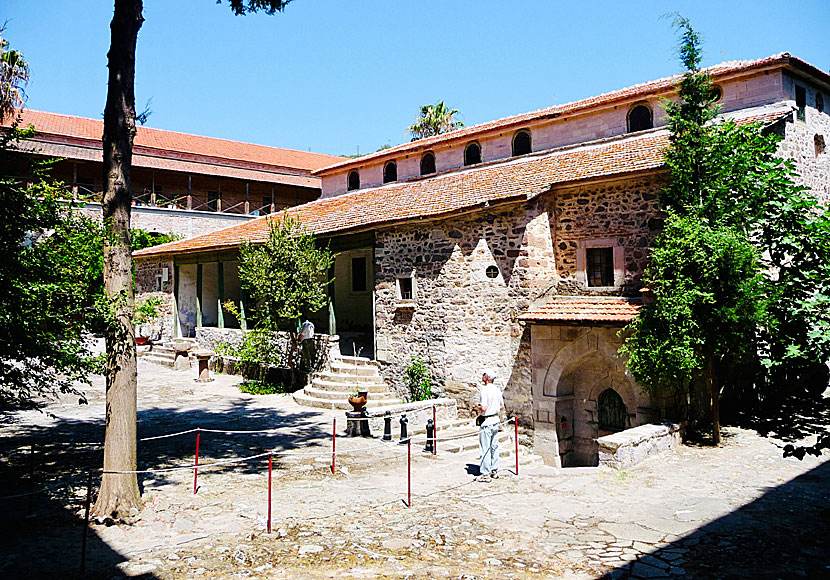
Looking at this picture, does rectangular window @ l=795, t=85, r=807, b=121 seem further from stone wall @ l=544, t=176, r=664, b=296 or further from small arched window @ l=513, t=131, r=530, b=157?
small arched window @ l=513, t=131, r=530, b=157

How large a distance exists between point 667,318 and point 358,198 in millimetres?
13495

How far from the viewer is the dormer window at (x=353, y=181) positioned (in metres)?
23.5

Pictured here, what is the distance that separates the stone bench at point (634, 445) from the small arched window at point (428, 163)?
42.1ft

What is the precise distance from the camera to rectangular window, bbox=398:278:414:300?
15034 mm

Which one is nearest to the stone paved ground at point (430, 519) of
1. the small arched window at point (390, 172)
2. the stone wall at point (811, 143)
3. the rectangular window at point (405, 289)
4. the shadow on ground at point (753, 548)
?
the shadow on ground at point (753, 548)

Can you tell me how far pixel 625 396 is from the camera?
39.1 feet

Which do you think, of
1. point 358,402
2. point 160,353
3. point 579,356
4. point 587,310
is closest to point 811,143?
point 587,310

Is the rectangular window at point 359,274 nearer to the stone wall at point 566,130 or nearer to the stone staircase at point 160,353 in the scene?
the stone wall at point 566,130

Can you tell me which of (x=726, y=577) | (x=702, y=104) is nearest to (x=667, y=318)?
(x=702, y=104)

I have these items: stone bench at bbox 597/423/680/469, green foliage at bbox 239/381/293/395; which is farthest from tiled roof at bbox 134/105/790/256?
stone bench at bbox 597/423/680/469

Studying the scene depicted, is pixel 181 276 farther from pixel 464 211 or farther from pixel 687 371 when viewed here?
pixel 687 371

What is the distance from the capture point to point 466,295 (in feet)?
44.7

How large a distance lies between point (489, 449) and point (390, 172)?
48.6ft

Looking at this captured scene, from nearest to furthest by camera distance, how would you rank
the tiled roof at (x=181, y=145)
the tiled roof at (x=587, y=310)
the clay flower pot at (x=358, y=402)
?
the tiled roof at (x=587, y=310) → the clay flower pot at (x=358, y=402) → the tiled roof at (x=181, y=145)
